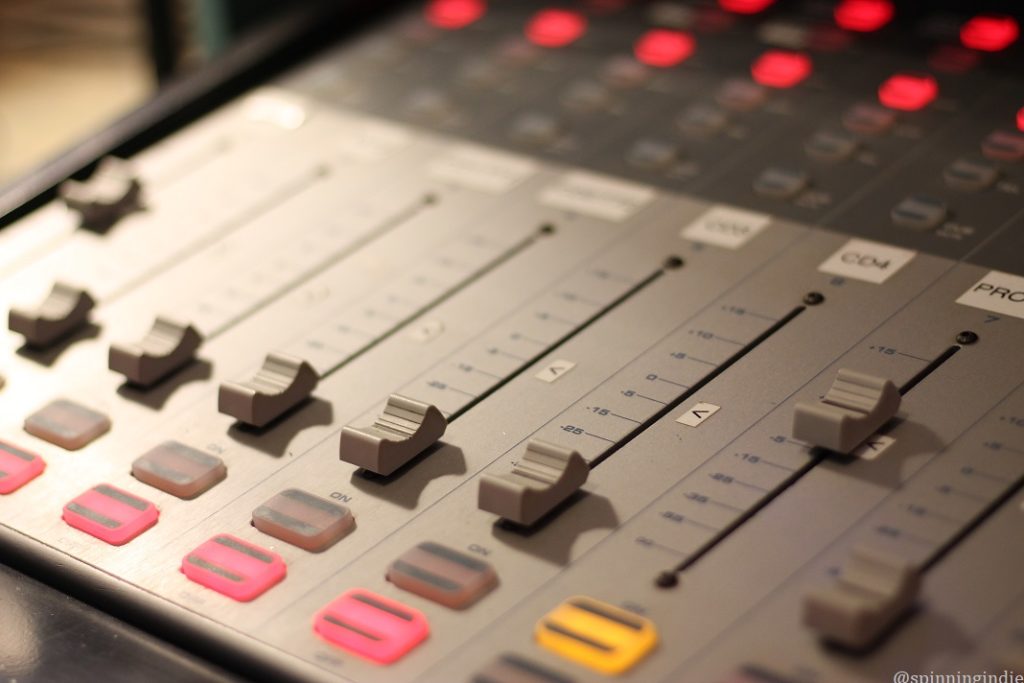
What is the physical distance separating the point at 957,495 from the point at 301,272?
2.63ft

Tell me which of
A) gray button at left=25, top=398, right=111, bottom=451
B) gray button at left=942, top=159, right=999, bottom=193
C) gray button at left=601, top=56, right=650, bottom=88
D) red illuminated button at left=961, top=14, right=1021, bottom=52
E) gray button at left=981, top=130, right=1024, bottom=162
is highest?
red illuminated button at left=961, top=14, right=1021, bottom=52

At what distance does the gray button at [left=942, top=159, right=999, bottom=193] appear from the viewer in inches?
57.2

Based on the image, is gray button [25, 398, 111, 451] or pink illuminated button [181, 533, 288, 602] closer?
pink illuminated button [181, 533, 288, 602]

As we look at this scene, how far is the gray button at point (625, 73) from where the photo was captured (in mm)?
1827

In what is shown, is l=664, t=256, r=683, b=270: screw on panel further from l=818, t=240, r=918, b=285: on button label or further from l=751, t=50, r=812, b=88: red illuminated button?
l=751, t=50, r=812, b=88: red illuminated button

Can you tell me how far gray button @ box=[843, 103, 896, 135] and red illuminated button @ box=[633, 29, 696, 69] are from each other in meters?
0.29

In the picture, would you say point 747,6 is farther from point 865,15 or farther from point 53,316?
point 53,316

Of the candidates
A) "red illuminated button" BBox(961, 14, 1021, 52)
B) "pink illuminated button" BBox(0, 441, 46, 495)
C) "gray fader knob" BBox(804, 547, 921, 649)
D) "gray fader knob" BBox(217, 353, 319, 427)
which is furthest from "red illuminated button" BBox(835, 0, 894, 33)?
"pink illuminated button" BBox(0, 441, 46, 495)

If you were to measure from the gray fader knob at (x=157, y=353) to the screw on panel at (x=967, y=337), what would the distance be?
2.51 ft

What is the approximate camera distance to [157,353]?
1.46 metres

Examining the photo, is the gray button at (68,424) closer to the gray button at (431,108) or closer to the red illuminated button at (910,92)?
the gray button at (431,108)

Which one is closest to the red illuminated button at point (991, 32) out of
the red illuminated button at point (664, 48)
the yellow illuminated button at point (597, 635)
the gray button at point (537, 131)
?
the red illuminated button at point (664, 48)

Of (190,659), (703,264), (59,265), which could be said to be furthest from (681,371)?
(59,265)

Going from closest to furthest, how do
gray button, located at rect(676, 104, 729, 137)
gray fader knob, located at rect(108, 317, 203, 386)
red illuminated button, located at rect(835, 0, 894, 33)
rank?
1. gray fader knob, located at rect(108, 317, 203, 386)
2. gray button, located at rect(676, 104, 729, 137)
3. red illuminated button, located at rect(835, 0, 894, 33)
